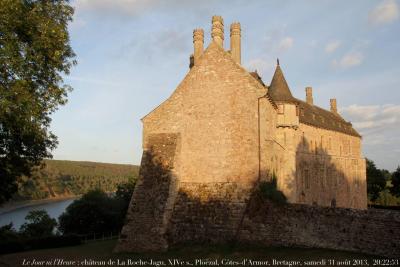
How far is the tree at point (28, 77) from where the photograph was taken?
12.1 meters

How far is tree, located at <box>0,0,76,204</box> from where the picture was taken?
12.1 metres

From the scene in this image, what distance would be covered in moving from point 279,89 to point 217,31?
6.47 meters

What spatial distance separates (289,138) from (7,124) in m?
16.8

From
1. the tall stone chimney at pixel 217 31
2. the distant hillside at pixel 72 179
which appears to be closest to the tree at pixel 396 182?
the tall stone chimney at pixel 217 31

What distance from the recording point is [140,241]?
17.5 metres

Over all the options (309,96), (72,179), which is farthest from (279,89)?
(72,179)

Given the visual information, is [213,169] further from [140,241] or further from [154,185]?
[140,241]

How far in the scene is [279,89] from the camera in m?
25.1

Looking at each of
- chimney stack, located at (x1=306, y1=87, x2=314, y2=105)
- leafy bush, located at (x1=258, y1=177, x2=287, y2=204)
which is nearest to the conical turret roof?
leafy bush, located at (x1=258, y1=177, x2=287, y2=204)

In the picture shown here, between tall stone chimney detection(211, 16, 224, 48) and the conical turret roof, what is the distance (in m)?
5.07

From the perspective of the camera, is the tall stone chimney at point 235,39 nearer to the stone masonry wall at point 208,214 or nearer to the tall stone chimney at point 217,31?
the tall stone chimney at point 217,31

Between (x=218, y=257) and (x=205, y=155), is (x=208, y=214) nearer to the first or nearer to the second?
(x=218, y=257)

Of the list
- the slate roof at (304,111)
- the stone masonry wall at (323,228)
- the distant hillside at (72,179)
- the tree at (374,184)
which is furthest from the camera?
the distant hillside at (72,179)

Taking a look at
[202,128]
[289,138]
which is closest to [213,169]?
[202,128]
